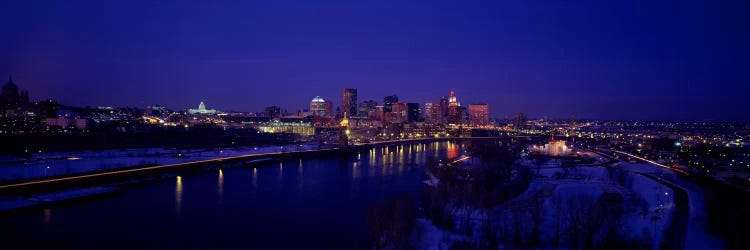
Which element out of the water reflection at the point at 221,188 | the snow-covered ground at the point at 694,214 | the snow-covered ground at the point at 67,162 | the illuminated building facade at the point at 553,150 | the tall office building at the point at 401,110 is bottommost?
the snow-covered ground at the point at 694,214

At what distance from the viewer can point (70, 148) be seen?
19250mm

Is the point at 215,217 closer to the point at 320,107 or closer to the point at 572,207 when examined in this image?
the point at 572,207

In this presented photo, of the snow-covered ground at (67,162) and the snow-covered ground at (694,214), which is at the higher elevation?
the snow-covered ground at (67,162)

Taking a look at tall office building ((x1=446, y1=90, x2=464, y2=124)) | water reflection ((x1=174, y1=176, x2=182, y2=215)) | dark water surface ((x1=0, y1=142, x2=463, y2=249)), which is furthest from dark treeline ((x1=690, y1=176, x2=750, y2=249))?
tall office building ((x1=446, y1=90, x2=464, y2=124))

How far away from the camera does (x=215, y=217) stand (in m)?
9.34

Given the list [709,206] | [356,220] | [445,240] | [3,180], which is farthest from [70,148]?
[709,206]

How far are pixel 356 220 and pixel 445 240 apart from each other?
2.27m

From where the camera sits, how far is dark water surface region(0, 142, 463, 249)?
7641mm

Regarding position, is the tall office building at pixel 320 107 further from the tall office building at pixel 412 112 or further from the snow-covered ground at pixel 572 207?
the snow-covered ground at pixel 572 207

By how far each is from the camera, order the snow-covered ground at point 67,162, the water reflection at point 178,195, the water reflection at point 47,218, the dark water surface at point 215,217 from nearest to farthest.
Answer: the dark water surface at point 215,217 < the water reflection at point 47,218 < the water reflection at point 178,195 < the snow-covered ground at point 67,162

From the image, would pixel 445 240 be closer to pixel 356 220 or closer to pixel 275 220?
pixel 356 220

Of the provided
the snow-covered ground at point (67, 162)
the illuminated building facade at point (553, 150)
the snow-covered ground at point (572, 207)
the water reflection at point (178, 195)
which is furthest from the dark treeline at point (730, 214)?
the snow-covered ground at point (67, 162)

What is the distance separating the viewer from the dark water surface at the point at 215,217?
7.64 meters

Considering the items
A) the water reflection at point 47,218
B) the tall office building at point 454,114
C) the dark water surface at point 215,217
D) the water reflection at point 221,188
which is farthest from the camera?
the tall office building at point 454,114
